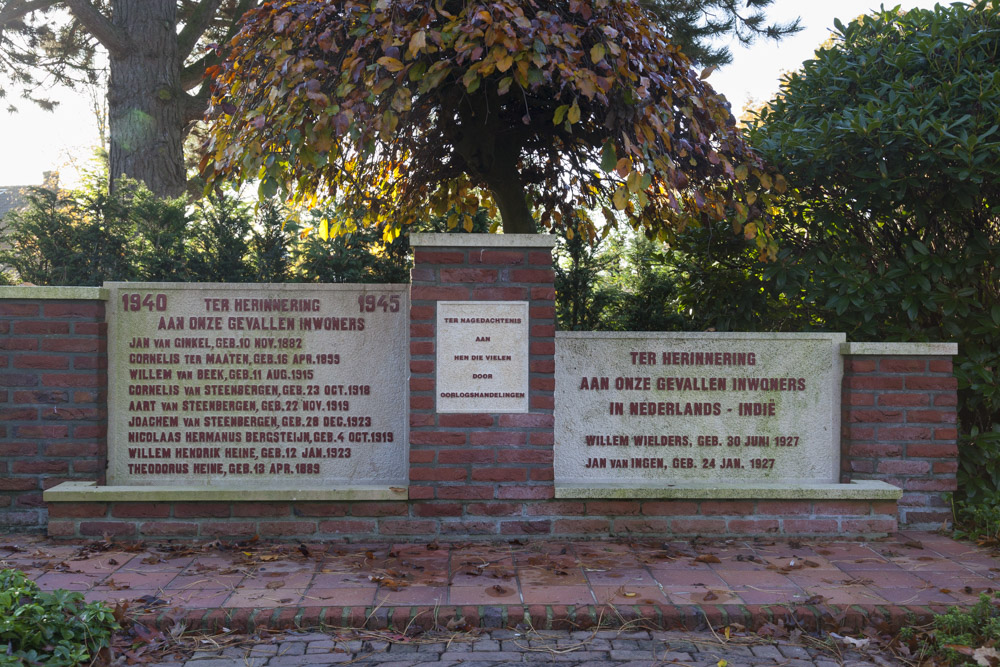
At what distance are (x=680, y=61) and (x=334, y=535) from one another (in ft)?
11.5

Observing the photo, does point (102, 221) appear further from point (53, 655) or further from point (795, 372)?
point (795, 372)

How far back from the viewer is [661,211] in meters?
5.81

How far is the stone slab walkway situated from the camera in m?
3.44

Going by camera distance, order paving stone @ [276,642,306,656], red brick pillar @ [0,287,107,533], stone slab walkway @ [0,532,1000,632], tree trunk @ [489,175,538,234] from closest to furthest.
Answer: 1. paving stone @ [276,642,306,656]
2. stone slab walkway @ [0,532,1000,632]
3. red brick pillar @ [0,287,107,533]
4. tree trunk @ [489,175,538,234]

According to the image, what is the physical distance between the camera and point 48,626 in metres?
3.07

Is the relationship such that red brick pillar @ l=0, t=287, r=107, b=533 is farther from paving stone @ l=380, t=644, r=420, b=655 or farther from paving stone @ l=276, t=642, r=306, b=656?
paving stone @ l=380, t=644, r=420, b=655

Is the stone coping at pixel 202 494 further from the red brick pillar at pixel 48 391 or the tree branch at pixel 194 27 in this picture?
the tree branch at pixel 194 27

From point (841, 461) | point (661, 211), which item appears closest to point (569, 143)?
point (661, 211)

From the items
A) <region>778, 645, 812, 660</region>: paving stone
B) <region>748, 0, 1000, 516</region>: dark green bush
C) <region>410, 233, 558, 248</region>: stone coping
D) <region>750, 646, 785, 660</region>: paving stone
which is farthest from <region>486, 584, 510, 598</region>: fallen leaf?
<region>748, 0, 1000, 516</region>: dark green bush

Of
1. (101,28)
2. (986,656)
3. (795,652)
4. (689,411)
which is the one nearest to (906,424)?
(689,411)

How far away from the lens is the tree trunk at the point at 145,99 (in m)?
9.97

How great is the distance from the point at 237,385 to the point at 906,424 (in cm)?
406

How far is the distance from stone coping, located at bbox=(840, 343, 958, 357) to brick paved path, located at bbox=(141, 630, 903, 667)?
209cm

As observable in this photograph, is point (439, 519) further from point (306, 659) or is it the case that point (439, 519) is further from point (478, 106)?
point (478, 106)
